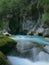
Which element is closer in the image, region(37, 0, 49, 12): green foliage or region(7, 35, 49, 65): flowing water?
region(7, 35, 49, 65): flowing water

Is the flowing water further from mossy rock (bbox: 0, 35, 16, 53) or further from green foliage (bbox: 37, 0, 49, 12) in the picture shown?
green foliage (bbox: 37, 0, 49, 12)

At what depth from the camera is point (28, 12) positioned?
94.4 feet

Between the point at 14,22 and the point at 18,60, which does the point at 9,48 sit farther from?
the point at 14,22

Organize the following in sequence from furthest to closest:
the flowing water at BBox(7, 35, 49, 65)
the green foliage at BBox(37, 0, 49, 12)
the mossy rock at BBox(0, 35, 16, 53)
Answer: the green foliage at BBox(37, 0, 49, 12), the mossy rock at BBox(0, 35, 16, 53), the flowing water at BBox(7, 35, 49, 65)

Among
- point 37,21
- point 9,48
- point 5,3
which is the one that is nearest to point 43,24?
point 37,21

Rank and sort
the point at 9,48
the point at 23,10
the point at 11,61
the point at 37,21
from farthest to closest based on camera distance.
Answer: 1. the point at 23,10
2. the point at 37,21
3. the point at 9,48
4. the point at 11,61

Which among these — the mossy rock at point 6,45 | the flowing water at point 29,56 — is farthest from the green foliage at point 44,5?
the mossy rock at point 6,45

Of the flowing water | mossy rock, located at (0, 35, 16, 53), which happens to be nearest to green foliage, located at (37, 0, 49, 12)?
the flowing water

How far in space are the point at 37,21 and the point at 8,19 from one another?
6.12 metres

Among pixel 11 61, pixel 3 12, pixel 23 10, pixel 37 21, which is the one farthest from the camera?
pixel 3 12

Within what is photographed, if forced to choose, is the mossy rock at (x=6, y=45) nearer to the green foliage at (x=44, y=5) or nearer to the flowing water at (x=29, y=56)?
the flowing water at (x=29, y=56)

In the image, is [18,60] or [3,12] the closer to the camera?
[18,60]

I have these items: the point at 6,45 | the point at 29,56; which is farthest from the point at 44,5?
the point at 6,45

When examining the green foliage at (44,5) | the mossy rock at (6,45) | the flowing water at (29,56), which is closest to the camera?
the flowing water at (29,56)
